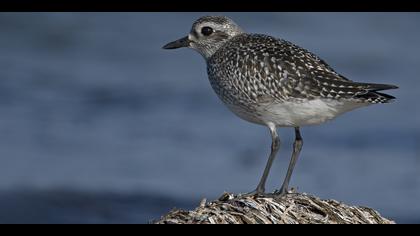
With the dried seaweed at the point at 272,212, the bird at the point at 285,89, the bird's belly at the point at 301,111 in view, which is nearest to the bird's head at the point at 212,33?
the bird at the point at 285,89

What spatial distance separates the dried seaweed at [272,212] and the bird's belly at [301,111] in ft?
4.42

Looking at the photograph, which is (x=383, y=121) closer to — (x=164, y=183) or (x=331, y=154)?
(x=331, y=154)

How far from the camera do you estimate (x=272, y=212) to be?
8.48 metres

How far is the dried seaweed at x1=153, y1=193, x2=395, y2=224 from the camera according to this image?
8.25 metres

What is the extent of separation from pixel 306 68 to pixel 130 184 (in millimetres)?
5407

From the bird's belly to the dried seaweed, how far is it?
4.42 ft

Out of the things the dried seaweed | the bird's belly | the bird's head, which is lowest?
the dried seaweed

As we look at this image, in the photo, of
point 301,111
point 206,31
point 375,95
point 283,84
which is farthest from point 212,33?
point 375,95

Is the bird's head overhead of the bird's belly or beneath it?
overhead

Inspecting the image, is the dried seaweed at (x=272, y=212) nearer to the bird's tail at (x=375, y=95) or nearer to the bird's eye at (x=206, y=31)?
the bird's tail at (x=375, y=95)

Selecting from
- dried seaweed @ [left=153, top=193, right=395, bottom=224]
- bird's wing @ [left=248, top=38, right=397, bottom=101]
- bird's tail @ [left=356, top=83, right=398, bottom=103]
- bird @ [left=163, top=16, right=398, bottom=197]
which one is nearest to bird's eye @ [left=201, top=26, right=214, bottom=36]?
bird @ [left=163, top=16, right=398, bottom=197]

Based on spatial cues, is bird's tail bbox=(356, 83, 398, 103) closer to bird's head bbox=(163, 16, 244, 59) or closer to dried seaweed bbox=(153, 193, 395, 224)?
dried seaweed bbox=(153, 193, 395, 224)

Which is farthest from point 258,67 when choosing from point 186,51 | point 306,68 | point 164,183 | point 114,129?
point 186,51

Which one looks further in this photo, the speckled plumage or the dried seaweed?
the speckled plumage
